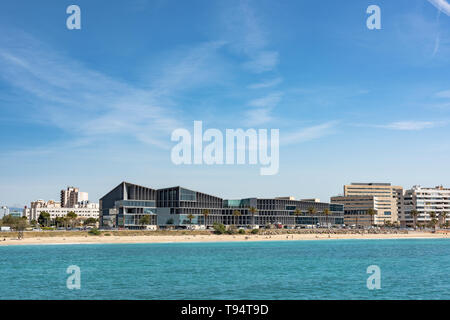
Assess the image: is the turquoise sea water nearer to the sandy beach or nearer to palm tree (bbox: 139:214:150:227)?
the sandy beach

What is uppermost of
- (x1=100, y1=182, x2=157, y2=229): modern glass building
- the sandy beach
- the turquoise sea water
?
(x1=100, y1=182, x2=157, y2=229): modern glass building

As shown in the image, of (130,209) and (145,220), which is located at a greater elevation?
(130,209)

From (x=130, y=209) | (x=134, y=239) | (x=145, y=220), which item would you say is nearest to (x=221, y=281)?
(x=134, y=239)

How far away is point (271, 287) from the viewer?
54469 mm

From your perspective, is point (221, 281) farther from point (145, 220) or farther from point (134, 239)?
point (145, 220)

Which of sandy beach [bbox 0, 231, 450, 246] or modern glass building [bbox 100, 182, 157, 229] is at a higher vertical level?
modern glass building [bbox 100, 182, 157, 229]

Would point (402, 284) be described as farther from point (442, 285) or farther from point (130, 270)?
point (130, 270)

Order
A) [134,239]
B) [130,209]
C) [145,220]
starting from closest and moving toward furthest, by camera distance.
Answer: [134,239] → [145,220] → [130,209]

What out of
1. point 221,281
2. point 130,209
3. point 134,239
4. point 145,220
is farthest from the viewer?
point 130,209

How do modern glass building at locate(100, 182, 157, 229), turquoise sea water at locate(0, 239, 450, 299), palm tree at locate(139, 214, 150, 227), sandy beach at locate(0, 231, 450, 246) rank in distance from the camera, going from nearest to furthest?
turquoise sea water at locate(0, 239, 450, 299)
sandy beach at locate(0, 231, 450, 246)
palm tree at locate(139, 214, 150, 227)
modern glass building at locate(100, 182, 157, 229)

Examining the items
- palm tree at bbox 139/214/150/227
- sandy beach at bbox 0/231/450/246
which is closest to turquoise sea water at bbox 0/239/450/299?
sandy beach at bbox 0/231/450/246

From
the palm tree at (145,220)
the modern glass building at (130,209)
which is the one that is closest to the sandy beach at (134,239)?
the palm tree at (145,220)

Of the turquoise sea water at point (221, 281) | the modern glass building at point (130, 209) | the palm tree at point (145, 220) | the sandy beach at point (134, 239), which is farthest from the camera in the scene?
the modern glass building at point (130, 209)

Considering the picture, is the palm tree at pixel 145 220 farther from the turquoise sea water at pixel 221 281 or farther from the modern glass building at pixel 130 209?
the turquoise sea water at pixel 221 281
